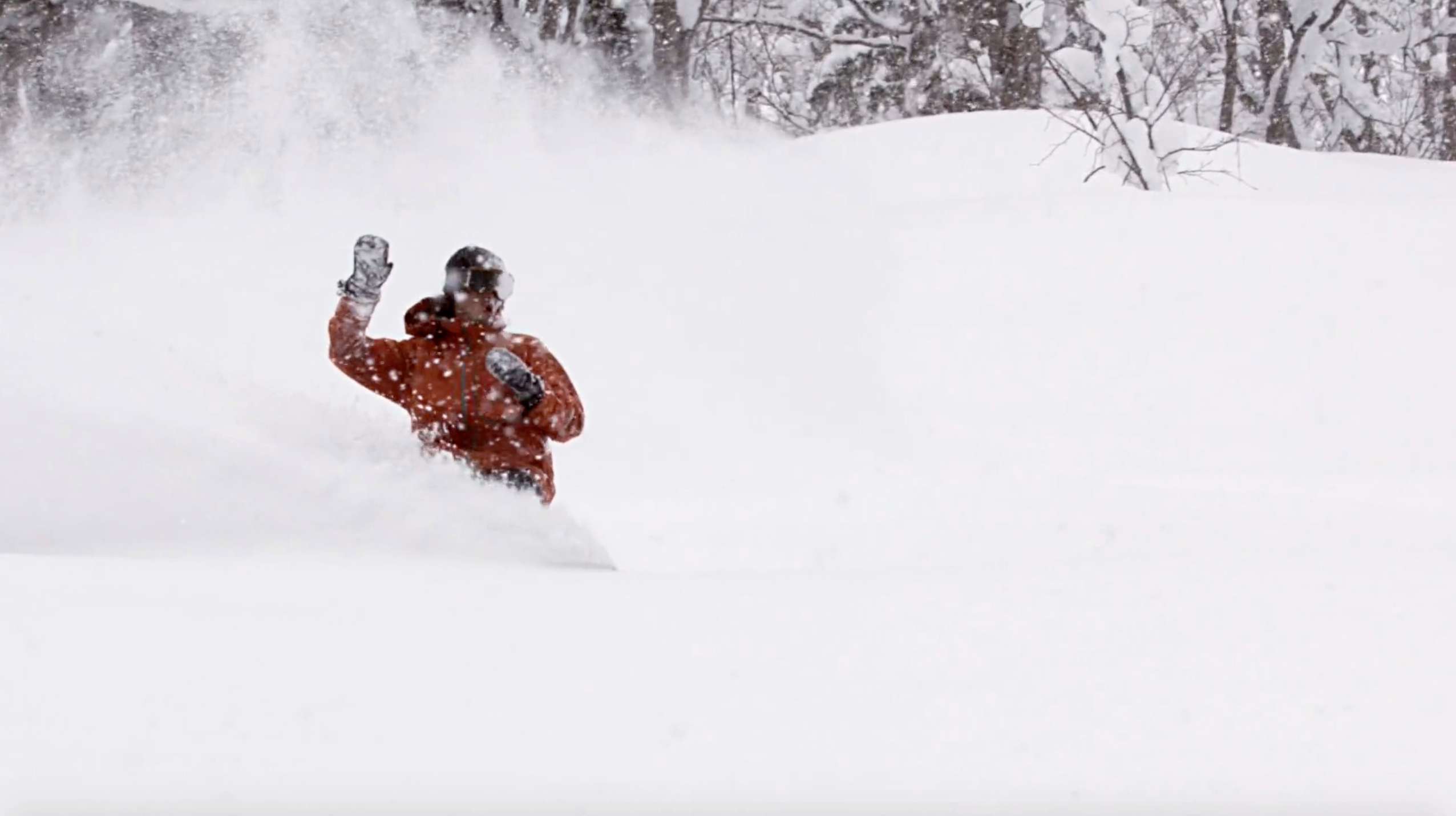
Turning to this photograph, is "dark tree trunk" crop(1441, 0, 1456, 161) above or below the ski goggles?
above

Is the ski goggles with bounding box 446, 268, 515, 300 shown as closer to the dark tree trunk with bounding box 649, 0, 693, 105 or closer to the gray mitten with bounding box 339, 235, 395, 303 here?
the gray mitten with bounding box 339, 235, 395, 303

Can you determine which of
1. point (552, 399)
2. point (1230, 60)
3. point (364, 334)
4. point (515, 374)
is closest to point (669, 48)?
point (1230, 60)

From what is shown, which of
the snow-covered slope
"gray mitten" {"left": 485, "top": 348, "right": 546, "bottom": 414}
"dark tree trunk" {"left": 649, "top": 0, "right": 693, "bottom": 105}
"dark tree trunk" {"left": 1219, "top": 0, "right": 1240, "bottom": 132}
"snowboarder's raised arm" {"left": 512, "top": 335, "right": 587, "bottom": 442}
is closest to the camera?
the snow-covered slope

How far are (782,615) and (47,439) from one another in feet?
6.47

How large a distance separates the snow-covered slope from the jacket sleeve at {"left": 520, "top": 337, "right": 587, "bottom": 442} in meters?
0.23

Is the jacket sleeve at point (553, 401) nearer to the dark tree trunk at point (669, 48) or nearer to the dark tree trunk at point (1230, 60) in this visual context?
the dark tree trunk at point (669, 48)

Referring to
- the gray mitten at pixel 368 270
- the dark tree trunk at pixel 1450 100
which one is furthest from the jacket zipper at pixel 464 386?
the dark tree trunk at pixel 1450 100

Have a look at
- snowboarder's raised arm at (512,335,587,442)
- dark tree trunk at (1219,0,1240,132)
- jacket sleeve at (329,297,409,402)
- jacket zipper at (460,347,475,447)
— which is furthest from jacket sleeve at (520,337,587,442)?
dark tree trunk at (1219,0,1240,132)

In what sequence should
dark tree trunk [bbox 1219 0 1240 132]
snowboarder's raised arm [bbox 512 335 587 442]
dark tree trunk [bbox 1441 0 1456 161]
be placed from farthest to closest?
dark tree trunk [bbox 1441 0 1456 161]
dark tree trunk [bbox 1219 0 1240 132]
snowboarder's raised arm [bbox 512 335 587 442]

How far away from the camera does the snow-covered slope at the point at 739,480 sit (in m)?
2.05

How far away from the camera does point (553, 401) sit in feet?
13.0

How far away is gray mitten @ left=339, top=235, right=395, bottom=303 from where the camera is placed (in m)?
3.98

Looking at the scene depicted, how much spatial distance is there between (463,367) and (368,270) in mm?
363

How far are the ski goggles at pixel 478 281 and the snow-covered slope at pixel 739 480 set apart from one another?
0.47 metres
